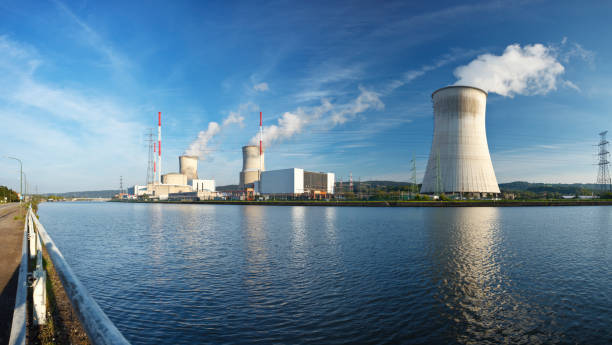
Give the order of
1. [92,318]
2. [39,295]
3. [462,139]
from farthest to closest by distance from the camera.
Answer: [462,139] → [39,295] → [92,318]

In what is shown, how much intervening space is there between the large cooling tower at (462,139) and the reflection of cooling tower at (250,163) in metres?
51.2

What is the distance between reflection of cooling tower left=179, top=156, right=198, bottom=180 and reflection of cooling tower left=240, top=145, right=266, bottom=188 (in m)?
29.3

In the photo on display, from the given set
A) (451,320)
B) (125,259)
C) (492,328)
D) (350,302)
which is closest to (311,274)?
(350,302)

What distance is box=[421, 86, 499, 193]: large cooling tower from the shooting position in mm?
47156

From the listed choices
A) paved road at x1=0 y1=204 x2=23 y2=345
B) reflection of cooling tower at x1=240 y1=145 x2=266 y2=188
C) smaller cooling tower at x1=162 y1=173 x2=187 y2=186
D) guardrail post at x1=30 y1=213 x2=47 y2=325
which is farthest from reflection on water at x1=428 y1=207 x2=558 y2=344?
smaller cooling tower at x1=162 y1=173 x2=187 y2=186

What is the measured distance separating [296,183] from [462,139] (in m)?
43.2

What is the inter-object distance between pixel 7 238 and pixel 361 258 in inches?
472

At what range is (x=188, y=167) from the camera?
375 feet

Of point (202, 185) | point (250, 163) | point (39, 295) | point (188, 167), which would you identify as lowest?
point (39, 295)

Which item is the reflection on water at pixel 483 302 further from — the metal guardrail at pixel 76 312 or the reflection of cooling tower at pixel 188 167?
the reflection of cooling tower at pixel 188 167

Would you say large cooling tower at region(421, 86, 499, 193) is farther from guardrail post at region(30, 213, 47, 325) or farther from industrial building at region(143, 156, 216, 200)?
industrial building at region(143, 156, 216, 200)

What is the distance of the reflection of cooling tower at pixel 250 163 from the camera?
8832 cm

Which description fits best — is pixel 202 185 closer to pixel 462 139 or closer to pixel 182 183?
pixel 182 183

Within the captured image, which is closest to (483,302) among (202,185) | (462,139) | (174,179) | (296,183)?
(462,139)
